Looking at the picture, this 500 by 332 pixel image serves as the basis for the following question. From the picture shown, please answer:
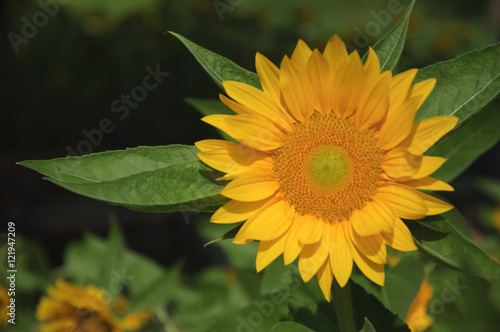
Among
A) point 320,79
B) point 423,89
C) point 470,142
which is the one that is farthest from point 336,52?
point 470,142

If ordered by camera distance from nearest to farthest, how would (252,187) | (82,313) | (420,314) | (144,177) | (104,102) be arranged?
(144,177) → (252,187) → (420,314) → (82,313) → (104,102)

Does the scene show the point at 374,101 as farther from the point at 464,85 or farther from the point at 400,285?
the point at 400,285

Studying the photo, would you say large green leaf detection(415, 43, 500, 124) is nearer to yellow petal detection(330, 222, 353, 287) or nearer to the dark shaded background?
yellow petal detection(330, 222, 353, 287)

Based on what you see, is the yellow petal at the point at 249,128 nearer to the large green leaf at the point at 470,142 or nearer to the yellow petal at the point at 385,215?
the yellow petal at the point at 385,215

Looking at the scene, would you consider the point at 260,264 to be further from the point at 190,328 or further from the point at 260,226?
the point at 190,328

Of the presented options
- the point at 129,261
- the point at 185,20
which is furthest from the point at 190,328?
the point at 185,20

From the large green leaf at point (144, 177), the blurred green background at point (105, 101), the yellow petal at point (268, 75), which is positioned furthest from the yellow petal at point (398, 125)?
the blurred green background at point (105, 101)

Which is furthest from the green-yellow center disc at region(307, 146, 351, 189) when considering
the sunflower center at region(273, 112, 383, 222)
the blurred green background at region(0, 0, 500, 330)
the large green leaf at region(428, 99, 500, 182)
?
the blurred green background at region(0, 0, 500, 330)
